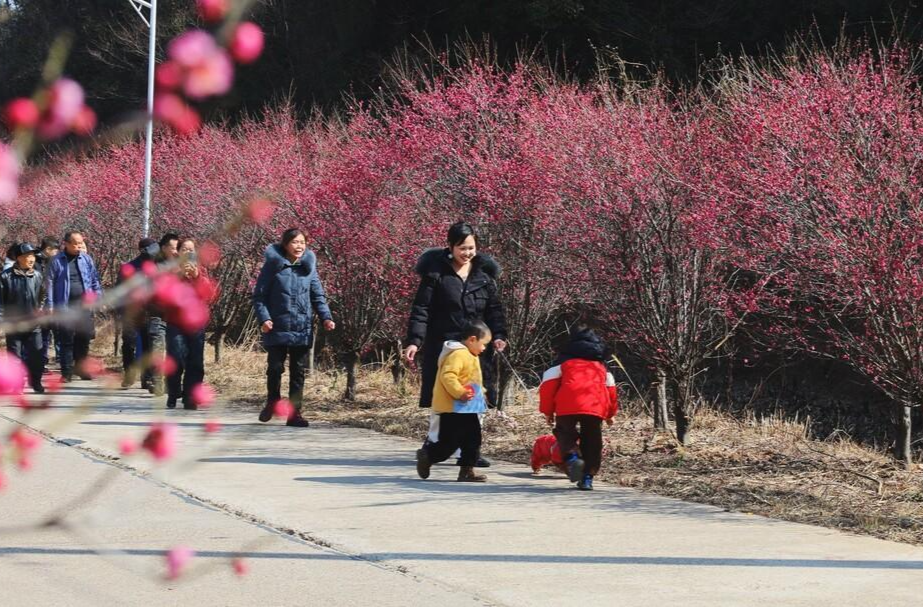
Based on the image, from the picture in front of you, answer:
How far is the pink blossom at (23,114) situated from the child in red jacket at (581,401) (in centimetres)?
708

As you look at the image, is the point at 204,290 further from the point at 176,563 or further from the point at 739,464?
the point at 739,464

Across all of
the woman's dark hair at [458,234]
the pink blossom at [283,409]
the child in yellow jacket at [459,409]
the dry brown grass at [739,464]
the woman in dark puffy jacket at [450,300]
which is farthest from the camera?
the woman in dark puffy jacket at [450,300]

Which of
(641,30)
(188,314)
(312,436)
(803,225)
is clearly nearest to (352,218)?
(312,436)

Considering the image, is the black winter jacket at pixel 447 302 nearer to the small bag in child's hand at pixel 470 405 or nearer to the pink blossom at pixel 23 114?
the small bag in child's hand at pixel 470 405

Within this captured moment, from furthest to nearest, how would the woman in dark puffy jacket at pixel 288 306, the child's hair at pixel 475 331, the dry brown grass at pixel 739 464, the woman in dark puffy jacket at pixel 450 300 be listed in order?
the woman in dark puffy jacket at pixel 288 306
the woman in dark puffy jacket at pixel 450 300
the child's hair at pixel 475 331
the dry brown grass at pixel 739 464

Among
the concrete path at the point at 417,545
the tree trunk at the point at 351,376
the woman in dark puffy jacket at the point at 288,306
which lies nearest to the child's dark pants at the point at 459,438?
the concrete path at the point at 417,545

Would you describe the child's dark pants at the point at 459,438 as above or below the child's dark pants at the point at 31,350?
below

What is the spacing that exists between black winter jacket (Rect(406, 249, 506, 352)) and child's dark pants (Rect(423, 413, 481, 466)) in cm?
95

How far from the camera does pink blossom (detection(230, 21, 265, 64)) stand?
1516mm

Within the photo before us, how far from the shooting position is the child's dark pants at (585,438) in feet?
28.0

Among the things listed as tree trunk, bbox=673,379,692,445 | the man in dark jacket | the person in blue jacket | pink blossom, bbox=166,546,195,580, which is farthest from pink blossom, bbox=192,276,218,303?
the person in blue jacket

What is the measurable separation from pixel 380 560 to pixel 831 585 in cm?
196

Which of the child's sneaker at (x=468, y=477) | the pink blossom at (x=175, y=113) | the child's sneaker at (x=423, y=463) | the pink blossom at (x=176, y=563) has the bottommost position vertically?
the child's sneaker at (x=468, y=477)

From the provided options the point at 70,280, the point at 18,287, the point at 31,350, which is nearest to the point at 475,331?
the point at 31,350
